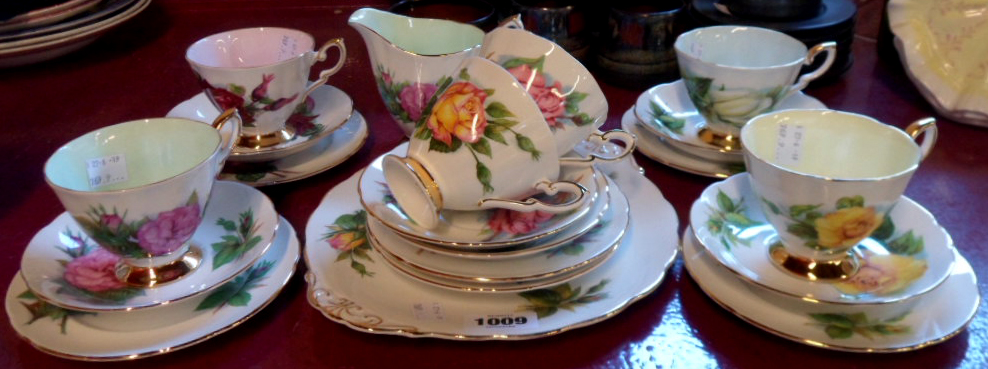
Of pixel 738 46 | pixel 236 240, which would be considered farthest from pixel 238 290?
pixel 738 46

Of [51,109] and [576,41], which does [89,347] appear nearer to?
[51,109]

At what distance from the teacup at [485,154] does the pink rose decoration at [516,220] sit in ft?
0.06

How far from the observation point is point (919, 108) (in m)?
0.88

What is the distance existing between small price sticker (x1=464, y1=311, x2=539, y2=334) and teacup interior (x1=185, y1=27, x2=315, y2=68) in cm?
42

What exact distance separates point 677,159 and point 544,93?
24 centimetres

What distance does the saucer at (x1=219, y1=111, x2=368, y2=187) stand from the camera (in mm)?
750


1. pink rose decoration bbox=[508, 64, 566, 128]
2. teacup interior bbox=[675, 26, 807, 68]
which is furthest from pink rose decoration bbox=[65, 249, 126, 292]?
teacup interior bbox=[675, 26, 807, 68]

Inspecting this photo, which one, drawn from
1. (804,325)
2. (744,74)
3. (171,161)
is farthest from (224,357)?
(744,74)

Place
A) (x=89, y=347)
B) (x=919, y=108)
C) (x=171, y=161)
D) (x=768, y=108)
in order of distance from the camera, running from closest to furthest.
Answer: (x=89, y=347)
(x=171, y=161)
(x=768, y=108)
(x=919, y=108)

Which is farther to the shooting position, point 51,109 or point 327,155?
point 51,109

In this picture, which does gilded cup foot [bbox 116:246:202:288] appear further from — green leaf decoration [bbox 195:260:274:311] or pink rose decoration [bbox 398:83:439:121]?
pink rose decoration [bbox 398:83:439:121]

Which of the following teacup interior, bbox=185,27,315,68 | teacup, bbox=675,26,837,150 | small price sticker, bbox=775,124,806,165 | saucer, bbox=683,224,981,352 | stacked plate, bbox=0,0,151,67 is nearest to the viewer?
saucer, bbox=683,224,981,352

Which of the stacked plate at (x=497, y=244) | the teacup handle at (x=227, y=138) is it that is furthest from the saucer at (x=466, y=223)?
the teacup handle at (x=227, y=138)

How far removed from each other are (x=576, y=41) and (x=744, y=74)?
0.29 m
